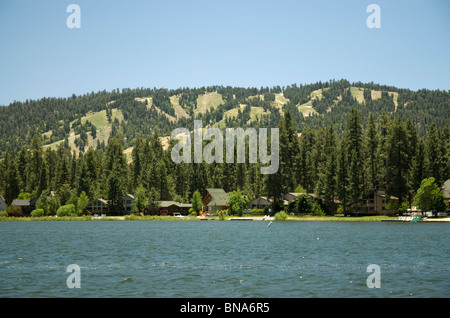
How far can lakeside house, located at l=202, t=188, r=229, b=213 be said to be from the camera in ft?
421

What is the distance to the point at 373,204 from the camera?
358 ft

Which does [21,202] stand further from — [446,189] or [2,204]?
[446,189]

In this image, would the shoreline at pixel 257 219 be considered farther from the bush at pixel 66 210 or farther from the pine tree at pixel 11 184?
the pine tree at pixel 11 184

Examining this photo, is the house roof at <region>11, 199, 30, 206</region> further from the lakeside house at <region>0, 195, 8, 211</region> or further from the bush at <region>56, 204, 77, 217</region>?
the bush at <region>56, 204, 77, 217</region>

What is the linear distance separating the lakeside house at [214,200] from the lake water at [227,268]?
7555 cm

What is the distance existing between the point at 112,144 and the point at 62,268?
12618cm

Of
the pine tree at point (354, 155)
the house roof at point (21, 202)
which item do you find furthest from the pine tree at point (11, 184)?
the pine tree at point (354, 155)

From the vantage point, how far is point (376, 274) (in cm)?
2969

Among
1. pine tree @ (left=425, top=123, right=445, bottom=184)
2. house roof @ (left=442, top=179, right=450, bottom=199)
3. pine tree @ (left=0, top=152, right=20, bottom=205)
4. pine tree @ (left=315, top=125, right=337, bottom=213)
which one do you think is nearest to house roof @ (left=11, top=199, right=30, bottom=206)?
pine tree @ (left=0, top=152, right=20, bottom=205)

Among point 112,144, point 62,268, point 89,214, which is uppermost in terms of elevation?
point 112,144

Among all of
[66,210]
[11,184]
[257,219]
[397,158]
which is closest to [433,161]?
[397,158]

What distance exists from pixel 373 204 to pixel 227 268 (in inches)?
3271
